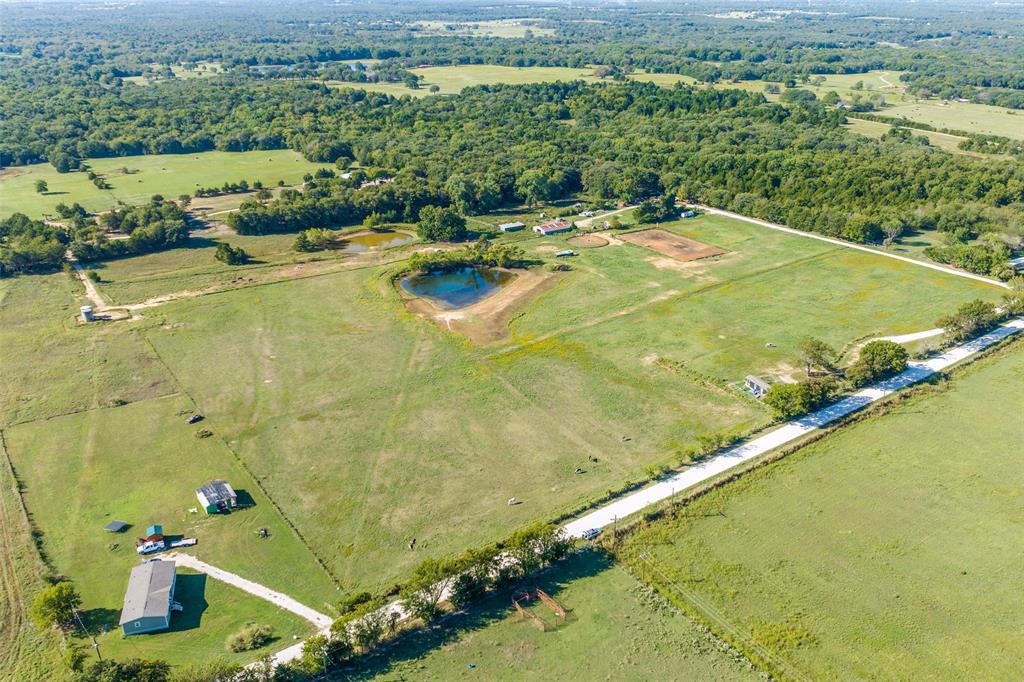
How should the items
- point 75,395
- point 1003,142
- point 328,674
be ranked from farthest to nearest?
point 1003,142, point 75,395, point 328,674

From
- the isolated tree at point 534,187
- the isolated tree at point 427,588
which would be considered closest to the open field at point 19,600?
the isolated tree at point 427,588

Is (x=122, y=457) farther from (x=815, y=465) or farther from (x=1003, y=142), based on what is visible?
(x=1003, y=142)

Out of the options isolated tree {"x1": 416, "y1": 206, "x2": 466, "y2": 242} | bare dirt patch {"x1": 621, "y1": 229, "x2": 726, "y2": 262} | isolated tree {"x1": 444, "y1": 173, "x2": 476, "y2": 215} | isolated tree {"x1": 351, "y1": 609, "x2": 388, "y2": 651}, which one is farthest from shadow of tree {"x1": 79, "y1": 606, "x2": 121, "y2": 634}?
isolated tree {"x1": 444, "y1": 173, "x2": 476, "y2": 215}

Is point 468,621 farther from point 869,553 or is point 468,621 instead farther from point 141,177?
point 141,177

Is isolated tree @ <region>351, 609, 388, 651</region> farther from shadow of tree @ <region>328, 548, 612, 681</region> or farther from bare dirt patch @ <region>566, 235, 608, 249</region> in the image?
bare dirt patch @ <region>566, 235, 608, 249</region>

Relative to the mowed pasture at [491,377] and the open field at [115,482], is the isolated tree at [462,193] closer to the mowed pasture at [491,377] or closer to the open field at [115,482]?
the mowed pasture at [491,377]

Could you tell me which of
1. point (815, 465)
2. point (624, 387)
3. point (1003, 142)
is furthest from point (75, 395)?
point (1003, 142)
